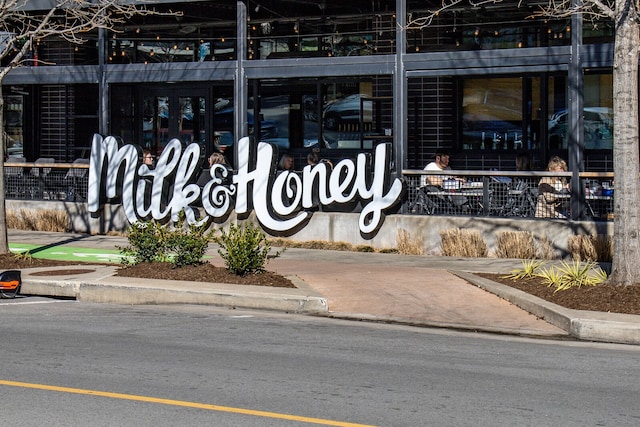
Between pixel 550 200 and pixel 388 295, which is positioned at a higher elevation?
pixel 550 200

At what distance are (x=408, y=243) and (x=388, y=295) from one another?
15.4 ft

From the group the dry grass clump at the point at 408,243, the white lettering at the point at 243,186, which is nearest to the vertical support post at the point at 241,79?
the white lettering at the point at 243,186

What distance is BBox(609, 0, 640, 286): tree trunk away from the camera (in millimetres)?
12852

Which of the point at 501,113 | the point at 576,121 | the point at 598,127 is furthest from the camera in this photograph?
the point at 501,113

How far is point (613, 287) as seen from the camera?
12.9 m

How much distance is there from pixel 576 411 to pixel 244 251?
7172mm

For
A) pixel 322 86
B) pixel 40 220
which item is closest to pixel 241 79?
pixel 40 220

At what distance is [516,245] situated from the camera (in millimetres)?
17422

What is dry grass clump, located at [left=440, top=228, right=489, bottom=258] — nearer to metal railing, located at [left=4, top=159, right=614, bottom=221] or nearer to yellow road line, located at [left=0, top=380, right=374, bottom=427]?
metal railing, located at [left=4, top=159, right=614, bottom=221]

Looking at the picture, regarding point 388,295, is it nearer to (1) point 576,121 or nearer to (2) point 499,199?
(2) point 499,199

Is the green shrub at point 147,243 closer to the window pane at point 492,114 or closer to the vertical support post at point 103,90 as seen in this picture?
the vertical support post at point 103,90

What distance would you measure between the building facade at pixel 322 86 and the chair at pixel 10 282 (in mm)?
7582

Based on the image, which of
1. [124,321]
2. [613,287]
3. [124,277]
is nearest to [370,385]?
[124,321]

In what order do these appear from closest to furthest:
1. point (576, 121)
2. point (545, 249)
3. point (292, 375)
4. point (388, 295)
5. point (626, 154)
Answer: point (292, 375) → point (626, 154) → point (388, 295) → point (545, 249) → point (576, 121)
